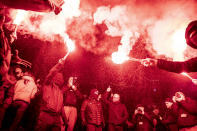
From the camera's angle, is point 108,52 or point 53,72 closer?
point 53,72

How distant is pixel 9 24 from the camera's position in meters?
3.79

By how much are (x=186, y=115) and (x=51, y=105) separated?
552cm

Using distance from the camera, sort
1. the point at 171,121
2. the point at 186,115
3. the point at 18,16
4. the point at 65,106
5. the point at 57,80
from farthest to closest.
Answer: the point at 171,121 → the point at 186,115 → the point at 65,106 → the point at 57,80 → the point at 18,16

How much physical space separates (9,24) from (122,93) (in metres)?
7.79

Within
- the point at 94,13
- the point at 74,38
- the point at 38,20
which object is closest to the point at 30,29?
the point at 38,20

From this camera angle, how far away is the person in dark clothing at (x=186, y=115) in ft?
22.4

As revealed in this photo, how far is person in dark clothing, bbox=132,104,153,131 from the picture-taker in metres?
7.87

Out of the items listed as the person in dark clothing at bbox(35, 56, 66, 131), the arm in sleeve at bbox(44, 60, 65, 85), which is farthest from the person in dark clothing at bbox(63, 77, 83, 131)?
the arm in sleeve at bbox(44, 60, 65, 85)

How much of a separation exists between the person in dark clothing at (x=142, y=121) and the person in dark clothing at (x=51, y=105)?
394 cm

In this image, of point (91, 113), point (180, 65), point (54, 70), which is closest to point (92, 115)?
point (91, 113)

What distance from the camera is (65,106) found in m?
6.73

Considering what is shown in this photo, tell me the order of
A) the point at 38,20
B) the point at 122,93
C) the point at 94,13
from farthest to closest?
A: the point at 122,93 < the point at 94,13 < the point at 38,20

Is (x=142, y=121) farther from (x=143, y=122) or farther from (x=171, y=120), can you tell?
(x=171, y=120)

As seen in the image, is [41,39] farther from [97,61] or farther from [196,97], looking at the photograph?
[196,97]
